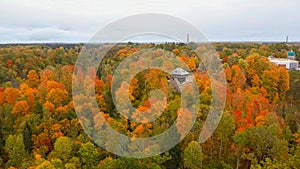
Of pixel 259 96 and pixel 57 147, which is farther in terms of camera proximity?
pixel 259 96

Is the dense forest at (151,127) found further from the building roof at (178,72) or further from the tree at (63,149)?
the building roof at (178,72)

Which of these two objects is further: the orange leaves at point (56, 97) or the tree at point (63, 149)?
the orange leaves at point (56, 97)

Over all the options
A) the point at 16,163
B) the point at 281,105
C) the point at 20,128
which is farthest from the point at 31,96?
the point at 281,105

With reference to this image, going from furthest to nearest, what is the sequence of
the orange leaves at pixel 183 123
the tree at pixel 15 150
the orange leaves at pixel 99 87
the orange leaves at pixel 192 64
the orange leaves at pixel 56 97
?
the orange leaves at pixel 192 64, the orange leaves at pixel 99 87, the orange leaves at pixel 56 97, the tree at pixel 15 150, the orange leaves at pixel 183 123

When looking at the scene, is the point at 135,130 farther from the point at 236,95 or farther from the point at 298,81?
the point at 298,81

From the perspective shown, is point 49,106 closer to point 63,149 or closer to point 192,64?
point 63,149

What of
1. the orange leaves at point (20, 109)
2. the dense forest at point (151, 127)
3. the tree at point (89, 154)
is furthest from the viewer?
the orange leaves at point (20, 109)

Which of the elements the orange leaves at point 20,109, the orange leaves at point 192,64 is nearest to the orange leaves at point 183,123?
the orange leaves at point 20,109

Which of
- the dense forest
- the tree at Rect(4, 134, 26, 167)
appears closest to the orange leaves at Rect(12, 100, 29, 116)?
the dense forest
